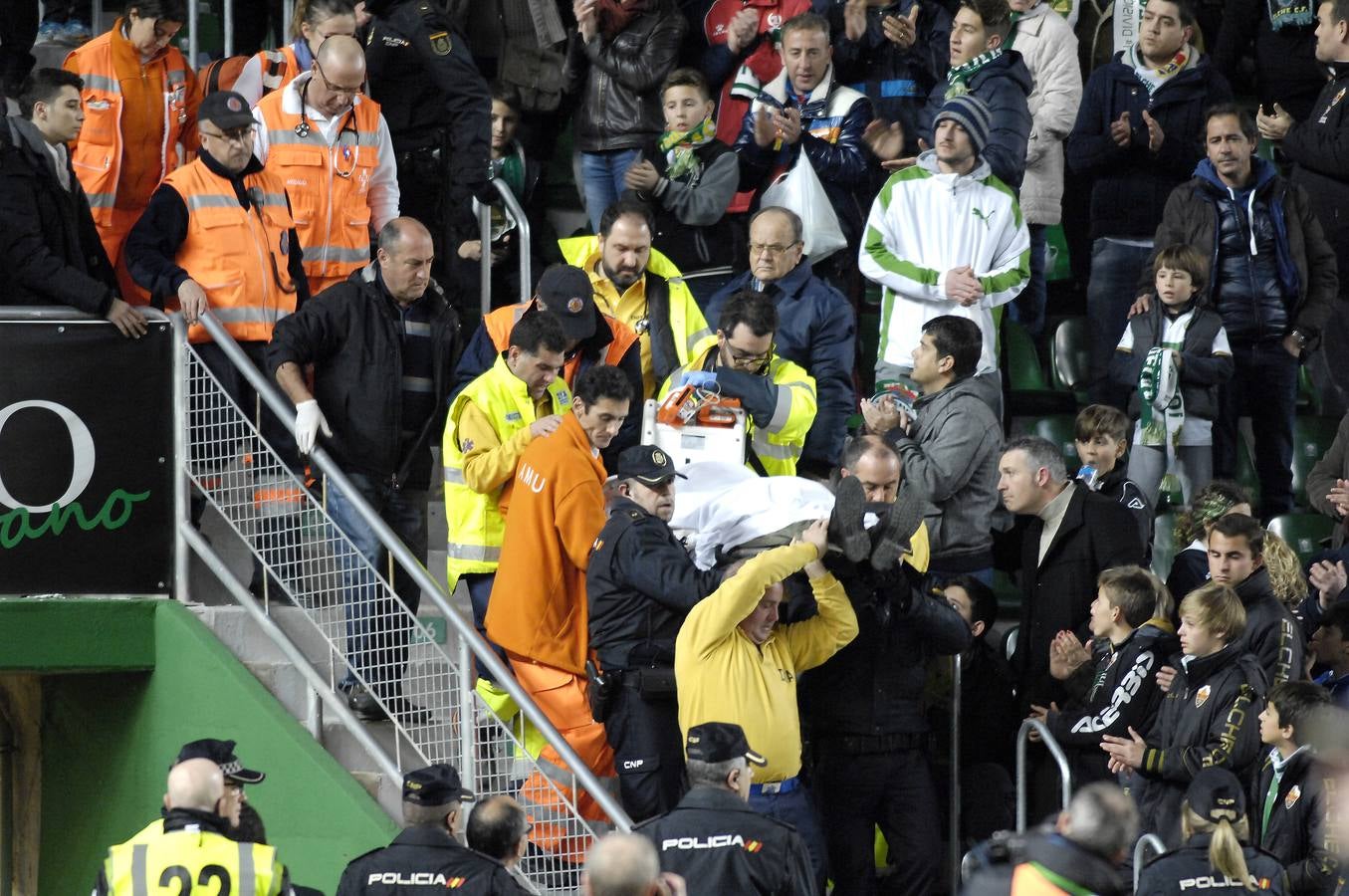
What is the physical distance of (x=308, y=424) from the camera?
28.4 ft

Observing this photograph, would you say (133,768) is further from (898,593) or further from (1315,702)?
(1315,702)

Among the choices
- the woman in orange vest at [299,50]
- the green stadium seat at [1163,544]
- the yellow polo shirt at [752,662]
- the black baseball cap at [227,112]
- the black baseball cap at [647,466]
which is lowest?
the yellow polo shirt at [752,662]

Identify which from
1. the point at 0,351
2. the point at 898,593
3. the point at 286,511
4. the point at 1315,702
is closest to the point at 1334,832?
the point at 1315,702

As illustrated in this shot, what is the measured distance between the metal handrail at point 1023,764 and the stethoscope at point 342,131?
12.2ft

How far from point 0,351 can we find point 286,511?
1267 millimetres

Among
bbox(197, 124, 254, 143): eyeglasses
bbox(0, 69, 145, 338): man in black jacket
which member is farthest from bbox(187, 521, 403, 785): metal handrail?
bbox(197, 124, 254, 143): eyeglasses

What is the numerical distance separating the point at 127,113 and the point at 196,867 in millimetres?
4711

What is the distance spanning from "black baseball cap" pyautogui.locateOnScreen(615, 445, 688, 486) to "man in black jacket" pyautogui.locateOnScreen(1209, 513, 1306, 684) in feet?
7.65

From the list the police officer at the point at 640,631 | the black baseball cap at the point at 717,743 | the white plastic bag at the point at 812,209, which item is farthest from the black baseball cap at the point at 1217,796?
the white plastic bag at the point at 812,209

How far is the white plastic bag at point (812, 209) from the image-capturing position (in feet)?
35.9

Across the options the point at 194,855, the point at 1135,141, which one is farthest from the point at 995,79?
the point at 194,855

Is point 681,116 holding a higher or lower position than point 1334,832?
higher

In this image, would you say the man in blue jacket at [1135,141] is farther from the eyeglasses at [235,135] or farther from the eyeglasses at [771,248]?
the eyeglasses at [235,135]

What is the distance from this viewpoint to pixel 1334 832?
8.00 meters
